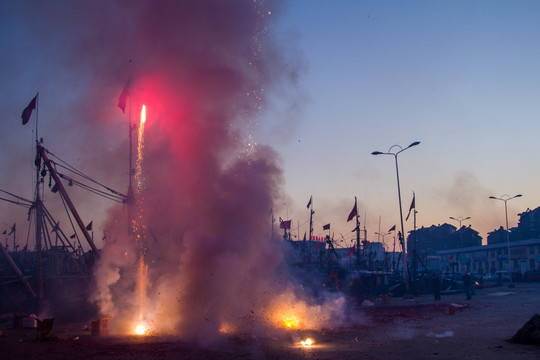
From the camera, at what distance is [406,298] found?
1545 inches

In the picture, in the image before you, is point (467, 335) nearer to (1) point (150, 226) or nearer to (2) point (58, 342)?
(2) point (58, 342)

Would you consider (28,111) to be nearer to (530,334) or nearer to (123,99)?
(123,99)

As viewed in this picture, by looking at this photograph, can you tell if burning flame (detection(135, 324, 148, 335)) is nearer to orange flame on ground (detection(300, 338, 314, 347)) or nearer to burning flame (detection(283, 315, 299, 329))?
burning flame (detection(283, 315, 299, 329))

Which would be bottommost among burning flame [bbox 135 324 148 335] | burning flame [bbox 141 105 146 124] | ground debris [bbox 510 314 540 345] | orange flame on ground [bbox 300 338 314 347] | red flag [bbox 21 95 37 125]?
burning flame [bbox 135 324 148 335]

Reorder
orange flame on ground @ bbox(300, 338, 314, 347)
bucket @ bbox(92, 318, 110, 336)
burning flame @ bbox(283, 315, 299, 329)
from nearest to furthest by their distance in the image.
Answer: orange flame on ground @ bbox(300, 338, 314, 347), bucket @ bbox(92, 318, 110, 336), burning flame @ bbox(283, 315, 299, 329)

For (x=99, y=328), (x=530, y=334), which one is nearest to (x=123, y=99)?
(x=99, y=328)

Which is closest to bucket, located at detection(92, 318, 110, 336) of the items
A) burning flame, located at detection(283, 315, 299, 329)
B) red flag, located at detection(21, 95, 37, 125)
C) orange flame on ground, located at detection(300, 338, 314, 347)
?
burning flame, located at detection(283, 315, 299, 329)

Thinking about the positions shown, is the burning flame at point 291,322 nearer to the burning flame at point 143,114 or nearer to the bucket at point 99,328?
the bucket at point 99,328

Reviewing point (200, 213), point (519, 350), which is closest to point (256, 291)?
point (200, 213)

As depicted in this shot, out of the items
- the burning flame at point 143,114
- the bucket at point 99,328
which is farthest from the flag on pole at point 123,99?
the bucket at point 99,328

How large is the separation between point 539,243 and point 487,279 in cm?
1714

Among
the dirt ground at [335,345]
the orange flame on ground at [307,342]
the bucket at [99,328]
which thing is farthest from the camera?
the bucket at [99,328]

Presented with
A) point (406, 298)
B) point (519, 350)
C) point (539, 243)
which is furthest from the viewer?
point (539, 243)

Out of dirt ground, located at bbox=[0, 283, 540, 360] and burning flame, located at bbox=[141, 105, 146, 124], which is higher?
burning flame, located at bbox=[141, 105, 146, 124]
